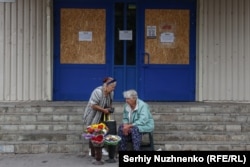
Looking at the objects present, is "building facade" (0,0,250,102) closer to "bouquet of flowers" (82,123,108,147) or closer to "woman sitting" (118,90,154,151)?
"woman sitting" (118,90,154,151)

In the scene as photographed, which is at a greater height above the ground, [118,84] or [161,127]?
[118,84]

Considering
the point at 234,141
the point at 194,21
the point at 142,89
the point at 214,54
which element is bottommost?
the point at 234,141

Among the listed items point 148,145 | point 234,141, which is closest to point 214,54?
point 234,141

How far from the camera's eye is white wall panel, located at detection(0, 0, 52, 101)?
34.7 feet

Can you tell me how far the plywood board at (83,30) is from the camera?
1080 cm

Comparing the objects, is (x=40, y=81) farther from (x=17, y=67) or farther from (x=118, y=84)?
(x=118, y=84)

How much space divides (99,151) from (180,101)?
349 cm

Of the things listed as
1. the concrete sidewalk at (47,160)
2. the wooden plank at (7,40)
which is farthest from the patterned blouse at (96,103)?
the wooden plank at (7,40)

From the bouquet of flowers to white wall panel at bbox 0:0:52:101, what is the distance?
121 inches

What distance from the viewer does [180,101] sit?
10.9 meters

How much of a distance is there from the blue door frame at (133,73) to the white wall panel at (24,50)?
0.28 meters

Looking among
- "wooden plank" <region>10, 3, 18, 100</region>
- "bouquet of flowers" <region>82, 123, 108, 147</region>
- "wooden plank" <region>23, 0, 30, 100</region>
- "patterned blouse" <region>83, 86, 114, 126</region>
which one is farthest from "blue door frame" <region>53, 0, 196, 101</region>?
"bouquet of flowers" <region>82, 123, 108, 147</region>

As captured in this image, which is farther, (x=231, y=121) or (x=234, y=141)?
(x=231, y=121)

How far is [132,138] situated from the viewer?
8.05 m
